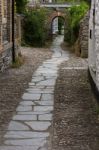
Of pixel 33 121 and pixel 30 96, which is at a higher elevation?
pixel 33 121

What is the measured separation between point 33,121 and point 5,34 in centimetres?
886

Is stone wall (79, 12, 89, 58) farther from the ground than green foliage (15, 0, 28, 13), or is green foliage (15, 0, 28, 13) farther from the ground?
green foliage (15, 0, 28, 13)

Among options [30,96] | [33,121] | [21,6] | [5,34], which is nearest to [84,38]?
[5,34]

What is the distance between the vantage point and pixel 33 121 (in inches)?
308

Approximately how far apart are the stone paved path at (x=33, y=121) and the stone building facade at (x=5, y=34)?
2.30 metres

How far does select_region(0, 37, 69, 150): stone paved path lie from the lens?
650 cm

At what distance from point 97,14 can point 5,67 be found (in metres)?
8.04

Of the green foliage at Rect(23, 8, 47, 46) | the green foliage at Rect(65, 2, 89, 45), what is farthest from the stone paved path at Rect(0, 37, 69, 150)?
the green foliage at Rect(23, 8, 47, 46)

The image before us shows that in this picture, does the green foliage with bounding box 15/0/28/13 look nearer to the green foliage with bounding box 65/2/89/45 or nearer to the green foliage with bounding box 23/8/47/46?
the green foliage with bounding box 23/8/47/46

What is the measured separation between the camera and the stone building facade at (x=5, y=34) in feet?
47.5

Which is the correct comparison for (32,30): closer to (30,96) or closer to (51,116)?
(30,96)

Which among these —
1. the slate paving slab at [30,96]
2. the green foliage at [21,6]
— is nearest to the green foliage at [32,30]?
the green foliage at [21,6]

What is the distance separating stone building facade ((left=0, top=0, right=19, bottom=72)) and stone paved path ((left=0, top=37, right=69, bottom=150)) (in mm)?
2304

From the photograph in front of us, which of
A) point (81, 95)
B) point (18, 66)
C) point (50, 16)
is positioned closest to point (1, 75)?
point (18, 66)
